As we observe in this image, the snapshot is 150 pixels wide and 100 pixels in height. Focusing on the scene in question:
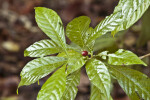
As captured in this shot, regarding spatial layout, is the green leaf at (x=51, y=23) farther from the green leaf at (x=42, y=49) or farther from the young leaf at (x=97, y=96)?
the young leaf at (x=97, y=96)

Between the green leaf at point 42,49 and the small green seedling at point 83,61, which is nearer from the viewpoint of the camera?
the small green seedling at point 83,61

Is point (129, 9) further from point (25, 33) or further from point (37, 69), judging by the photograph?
point (25, 33)

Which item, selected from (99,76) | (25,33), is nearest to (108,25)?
(99,76)

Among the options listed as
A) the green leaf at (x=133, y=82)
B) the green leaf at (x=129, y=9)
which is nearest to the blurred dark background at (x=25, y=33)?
the green leaf at (x=133, y=82)

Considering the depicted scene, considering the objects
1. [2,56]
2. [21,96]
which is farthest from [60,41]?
[2,56]

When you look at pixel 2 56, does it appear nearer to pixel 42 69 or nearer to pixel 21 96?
pixel 21 96

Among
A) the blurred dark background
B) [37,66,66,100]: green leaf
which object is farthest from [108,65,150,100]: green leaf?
the blurred dark background

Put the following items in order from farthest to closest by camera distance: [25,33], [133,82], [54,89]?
[25,33] < [133,82] < [54,89]
